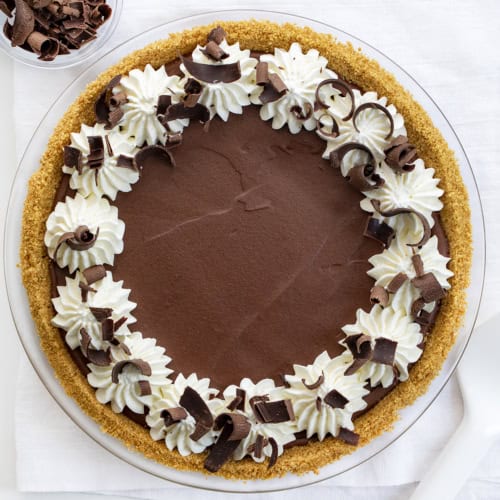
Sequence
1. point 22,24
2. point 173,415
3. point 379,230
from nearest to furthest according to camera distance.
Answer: point 173,415, point 379,230, point 22,24

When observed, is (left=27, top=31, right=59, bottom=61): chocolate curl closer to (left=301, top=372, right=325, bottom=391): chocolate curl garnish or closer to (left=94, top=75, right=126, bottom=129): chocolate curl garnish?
(left=94, top=75, right=126, bottom=129): chocolate curl garnish

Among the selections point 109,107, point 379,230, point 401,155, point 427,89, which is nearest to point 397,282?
point 379,230

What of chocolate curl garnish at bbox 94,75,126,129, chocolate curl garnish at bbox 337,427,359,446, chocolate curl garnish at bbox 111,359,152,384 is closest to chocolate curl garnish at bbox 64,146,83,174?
chocolate curl garnish at bbox 94,75,126,129

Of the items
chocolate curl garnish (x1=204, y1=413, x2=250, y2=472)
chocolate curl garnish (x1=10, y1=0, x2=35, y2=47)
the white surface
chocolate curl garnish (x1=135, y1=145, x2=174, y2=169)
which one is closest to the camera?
chocolate curl garnish (x1=204, y1=413, x2=250, y2=472)

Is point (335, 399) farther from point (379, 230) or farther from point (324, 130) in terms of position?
point (324, 130)

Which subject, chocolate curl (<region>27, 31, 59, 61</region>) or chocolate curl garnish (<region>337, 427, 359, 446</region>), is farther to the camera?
chocolate curl (<region>27, 31, 59, 61</region>)

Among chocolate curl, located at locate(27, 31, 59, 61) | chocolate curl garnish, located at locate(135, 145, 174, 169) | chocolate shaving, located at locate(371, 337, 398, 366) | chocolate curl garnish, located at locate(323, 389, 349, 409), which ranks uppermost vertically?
chocolate curl, located at locate(27, 31, 59, 61)
